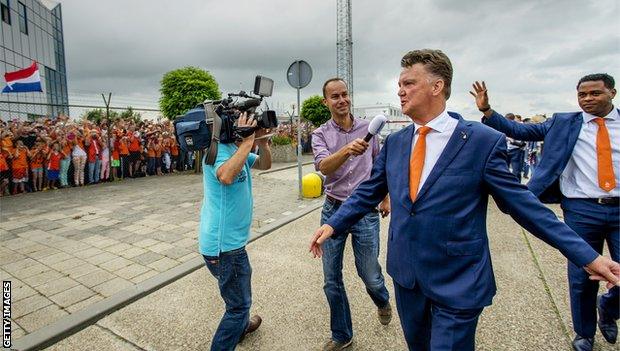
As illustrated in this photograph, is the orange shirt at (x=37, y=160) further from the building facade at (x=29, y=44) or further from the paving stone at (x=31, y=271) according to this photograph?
the building facade at (x=29, y=44)

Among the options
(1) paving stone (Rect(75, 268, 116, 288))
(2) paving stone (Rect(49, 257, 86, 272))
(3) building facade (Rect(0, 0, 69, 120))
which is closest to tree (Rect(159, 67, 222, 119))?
(3) building facade (Rect(0, 0, 69, 120))

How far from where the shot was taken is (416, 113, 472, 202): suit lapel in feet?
5.75

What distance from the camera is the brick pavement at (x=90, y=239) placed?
3.77 m

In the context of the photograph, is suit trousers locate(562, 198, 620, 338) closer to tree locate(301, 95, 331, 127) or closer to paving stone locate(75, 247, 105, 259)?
paving stone locate(75, 247, 105, 259)

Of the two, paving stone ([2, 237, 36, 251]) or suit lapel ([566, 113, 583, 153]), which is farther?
paving stone ([2, 237, 36, 251])

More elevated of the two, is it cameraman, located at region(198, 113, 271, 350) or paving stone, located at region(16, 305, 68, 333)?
cameraman, located at region(198, 113, 271, 350)


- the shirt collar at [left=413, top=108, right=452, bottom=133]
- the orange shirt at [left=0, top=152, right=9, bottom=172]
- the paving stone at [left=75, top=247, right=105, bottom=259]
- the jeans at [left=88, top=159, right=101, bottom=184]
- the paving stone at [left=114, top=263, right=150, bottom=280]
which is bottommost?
the paving stone at [left=114, top=263, right=150, bottom=280]

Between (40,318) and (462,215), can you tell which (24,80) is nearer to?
(40,318)

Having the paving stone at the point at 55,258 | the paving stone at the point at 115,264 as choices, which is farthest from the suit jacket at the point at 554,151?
the paving stone at the point at 55,258

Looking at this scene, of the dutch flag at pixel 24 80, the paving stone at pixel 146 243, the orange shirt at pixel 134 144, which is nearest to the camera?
the paving stone at pixel 146 243

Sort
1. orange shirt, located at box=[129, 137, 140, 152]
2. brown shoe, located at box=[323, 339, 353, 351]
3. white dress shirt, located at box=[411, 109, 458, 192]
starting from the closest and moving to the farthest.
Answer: white dress shirt, located at box=[411, 109, 458, 192] < brown shoe, located at box=[323, 339, 353, 351] < orange shirt, located at box=[129, 137, 140, 152]

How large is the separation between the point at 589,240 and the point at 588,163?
2.01 feet

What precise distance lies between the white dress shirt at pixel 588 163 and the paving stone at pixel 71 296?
15.5 ft

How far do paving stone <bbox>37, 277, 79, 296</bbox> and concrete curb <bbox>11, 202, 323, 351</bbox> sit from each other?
26.6 inches
